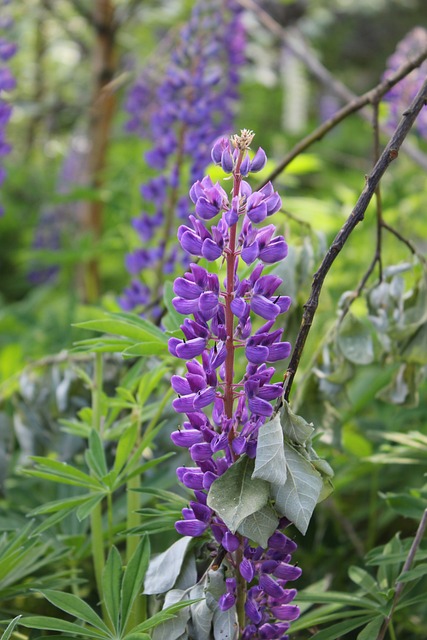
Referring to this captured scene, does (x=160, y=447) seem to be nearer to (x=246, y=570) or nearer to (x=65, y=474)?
(x=65, y=474)

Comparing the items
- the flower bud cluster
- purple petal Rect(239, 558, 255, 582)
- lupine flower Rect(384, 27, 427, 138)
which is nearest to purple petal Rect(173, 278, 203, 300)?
purple petal Rect(239, 558, 255, 582)

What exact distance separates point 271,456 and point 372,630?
0.38 m

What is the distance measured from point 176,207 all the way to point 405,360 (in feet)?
3.72

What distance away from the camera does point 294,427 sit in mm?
928

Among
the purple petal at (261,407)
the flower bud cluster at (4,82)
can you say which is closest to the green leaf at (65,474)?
the purple petal at (261,407)

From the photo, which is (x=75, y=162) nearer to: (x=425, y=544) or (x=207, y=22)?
(x=207, y=22)

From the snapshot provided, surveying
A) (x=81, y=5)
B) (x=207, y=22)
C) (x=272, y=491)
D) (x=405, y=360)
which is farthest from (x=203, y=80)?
(x=272, y=491)

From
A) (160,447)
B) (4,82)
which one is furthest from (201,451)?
(4,82)

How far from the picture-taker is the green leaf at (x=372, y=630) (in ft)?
3.54

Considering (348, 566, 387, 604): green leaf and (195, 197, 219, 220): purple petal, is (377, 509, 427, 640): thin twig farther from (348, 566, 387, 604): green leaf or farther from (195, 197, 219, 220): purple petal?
(195, 197, 219, 220): purple petal

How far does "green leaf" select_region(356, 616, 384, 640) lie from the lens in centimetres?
108

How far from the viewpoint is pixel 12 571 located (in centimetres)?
121

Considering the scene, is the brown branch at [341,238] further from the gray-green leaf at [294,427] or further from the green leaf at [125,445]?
the green leaf at [125,445]

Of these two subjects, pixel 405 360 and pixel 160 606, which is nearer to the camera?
pixel 160 606
